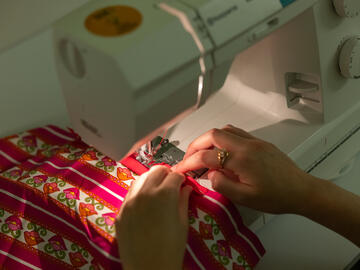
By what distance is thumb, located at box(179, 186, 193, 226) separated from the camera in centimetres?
80

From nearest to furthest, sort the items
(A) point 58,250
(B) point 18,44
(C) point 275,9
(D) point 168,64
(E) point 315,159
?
(D) point 168,64 → (C) point 275,9 → (A) point 58,250 → (E) point 315,159 → (B) point 18,44

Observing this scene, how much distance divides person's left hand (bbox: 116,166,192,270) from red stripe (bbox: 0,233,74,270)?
22 cm

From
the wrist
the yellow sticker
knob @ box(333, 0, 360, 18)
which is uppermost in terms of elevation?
the yellow sticker

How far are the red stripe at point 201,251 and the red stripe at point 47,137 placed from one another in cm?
50

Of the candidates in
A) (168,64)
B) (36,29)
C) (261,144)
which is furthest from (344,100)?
(36,29)

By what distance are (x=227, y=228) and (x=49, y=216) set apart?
38 centimetres

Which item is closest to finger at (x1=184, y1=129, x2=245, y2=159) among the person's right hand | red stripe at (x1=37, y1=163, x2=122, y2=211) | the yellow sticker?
the person's right hand

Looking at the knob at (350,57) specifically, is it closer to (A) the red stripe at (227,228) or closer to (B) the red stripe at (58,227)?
(A) the red stripe at (227,228)

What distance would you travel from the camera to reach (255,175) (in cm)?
84

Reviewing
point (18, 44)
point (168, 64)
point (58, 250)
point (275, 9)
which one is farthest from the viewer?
point (18, 44)

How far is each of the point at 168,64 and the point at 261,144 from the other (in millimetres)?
315

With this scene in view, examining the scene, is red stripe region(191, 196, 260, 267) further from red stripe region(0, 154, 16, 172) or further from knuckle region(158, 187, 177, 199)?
red stripe region(0, 154, 16, 172)

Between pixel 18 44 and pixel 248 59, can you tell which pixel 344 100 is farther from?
pixel 18 44

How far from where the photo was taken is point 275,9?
0.80 meters
